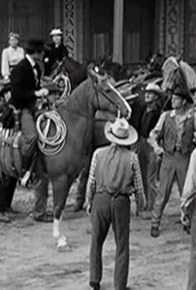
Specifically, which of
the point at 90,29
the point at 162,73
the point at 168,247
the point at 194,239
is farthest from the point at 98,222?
the point at 90,29

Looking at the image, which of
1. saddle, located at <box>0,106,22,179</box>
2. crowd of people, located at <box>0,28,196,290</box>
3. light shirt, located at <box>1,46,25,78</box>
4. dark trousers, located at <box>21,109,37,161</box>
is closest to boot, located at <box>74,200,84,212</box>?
crowd of people, located at <box>0,28,196,290</box>

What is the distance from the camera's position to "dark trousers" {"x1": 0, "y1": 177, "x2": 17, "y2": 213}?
11.8 m

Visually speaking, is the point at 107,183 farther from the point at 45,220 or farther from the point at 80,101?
the point at 45,220

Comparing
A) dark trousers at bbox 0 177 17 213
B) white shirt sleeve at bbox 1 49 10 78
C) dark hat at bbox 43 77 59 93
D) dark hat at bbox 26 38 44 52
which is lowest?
→ dark trousers at bbox 0 177 17 213

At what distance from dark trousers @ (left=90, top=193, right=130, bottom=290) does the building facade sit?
11141mm

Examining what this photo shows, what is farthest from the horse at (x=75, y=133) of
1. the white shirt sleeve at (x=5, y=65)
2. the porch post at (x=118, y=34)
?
the porch post at (x=118, y=34)

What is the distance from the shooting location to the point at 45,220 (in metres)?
11.6

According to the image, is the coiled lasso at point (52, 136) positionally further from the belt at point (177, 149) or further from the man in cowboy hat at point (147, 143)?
the man in cowboy hat at point (147, 143)

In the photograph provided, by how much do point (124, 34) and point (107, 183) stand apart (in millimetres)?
11862

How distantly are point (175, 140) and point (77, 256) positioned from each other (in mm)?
1935

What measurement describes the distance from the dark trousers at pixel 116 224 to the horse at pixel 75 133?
2.04m

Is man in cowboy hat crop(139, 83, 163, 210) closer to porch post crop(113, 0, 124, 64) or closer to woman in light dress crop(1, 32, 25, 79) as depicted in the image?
porch post crop(113, 0, 124, 64)

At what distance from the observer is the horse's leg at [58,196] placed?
406 inches

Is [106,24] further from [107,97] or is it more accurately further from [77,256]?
[77,256]
